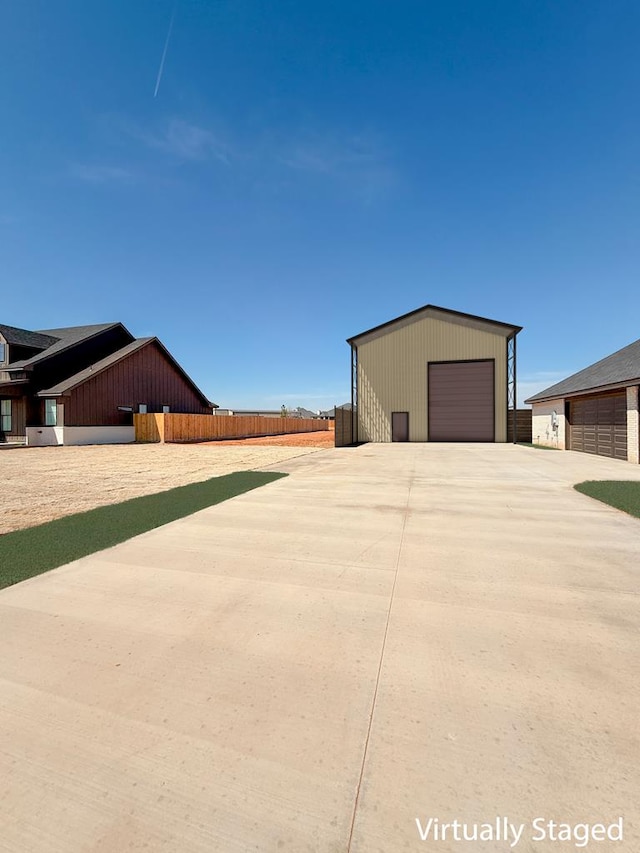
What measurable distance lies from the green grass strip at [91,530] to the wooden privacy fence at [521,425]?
67.4 ft

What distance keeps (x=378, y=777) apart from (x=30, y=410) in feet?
93.5

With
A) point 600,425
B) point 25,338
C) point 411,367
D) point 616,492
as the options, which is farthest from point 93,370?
point 600,425

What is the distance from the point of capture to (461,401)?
2420cm

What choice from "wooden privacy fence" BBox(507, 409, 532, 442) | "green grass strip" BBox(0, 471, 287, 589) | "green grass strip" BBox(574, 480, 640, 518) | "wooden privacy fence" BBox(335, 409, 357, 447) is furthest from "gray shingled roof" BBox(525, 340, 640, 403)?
"green grass strip" BBox(0, 471, 287, 589)

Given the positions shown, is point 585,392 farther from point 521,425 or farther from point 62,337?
point 62,337

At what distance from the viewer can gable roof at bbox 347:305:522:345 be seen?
2353cm

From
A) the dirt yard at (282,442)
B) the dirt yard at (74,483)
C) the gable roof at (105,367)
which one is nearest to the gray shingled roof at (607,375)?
the dirt yard at (282,442)

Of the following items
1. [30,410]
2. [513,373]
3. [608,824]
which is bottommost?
[608,824]

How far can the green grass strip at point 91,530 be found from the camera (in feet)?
13.5

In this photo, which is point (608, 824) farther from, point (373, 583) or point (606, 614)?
point (373, 583)

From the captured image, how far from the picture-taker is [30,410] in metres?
23.1

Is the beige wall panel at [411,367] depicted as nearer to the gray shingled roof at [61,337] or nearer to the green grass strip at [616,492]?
the green grass strip at [616,492]

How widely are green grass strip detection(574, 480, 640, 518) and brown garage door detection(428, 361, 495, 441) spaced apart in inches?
613

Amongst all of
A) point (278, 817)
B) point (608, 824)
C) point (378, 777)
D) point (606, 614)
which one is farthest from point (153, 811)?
point (606, 614)
